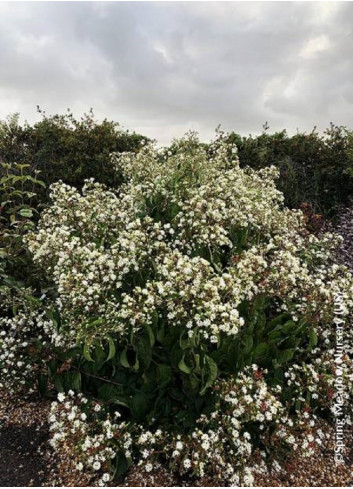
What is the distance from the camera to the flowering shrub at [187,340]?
3.62 meters

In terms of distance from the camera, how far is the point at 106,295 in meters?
4.00

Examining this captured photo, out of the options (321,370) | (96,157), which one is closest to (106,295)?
(321,370)

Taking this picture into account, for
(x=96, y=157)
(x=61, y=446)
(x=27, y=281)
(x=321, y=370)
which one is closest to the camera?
(x=61, y=446)

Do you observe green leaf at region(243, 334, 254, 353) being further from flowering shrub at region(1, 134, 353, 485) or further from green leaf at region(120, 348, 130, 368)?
green leaf at region(120, 348, 130, 368)

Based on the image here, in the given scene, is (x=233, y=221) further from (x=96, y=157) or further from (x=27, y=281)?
(x=96, y=157)

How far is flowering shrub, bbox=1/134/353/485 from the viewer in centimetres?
362

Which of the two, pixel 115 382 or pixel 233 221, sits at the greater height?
pixel 233 221

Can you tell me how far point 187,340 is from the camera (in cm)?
357

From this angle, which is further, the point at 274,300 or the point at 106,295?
the point at 274,300

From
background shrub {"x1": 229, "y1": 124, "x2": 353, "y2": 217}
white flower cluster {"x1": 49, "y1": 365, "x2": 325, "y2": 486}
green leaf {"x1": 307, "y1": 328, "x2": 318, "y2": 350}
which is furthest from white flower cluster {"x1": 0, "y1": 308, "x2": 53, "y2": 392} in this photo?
background shrub {"x1": 229, "y1": 124, "x2": 353, "y2": 217}

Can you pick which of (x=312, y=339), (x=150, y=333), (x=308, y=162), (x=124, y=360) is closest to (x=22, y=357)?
(x=124, y=360)

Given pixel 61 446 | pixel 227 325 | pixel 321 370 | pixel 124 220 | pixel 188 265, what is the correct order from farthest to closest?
pixel 124 220
pixel 321 370
pixel 61 446
pixel 188 265
pixel 227 325

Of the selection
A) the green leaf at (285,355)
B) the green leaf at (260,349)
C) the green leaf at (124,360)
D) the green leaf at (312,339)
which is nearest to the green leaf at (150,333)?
the green leaf at (124,360)

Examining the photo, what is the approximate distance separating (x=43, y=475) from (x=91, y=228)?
7.14ft
